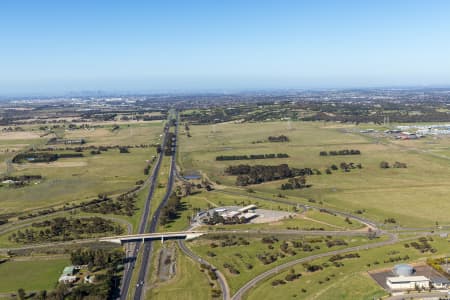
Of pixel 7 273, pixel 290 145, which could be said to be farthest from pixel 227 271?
pixel 290 145

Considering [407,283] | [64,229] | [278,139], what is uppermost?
[278,139]

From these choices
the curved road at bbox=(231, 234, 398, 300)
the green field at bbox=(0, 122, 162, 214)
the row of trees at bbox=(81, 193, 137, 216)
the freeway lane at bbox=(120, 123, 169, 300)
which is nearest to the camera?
the curved road at bbox=(231, 234, 398, 300)

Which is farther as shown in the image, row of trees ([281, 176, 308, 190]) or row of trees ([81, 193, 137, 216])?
row of trees ([281, 176, 308, 190])

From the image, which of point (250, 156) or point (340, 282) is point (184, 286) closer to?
point (340, 282)

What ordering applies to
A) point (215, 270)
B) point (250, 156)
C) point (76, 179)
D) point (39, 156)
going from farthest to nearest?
point (39, 156) → point (250, 156) → point (76, 179) → point (215, 270)

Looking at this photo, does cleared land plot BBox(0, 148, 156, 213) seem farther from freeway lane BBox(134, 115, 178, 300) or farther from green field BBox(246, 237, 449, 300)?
green field BBox(246, 237, 449, 300)

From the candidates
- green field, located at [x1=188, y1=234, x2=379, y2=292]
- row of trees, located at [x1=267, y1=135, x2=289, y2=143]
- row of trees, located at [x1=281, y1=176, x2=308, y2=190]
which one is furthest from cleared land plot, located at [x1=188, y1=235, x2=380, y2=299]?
row of trees, located at [x1=267, y1=135, x2=289, y2=143]

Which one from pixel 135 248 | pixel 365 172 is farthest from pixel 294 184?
pixel 135 248
